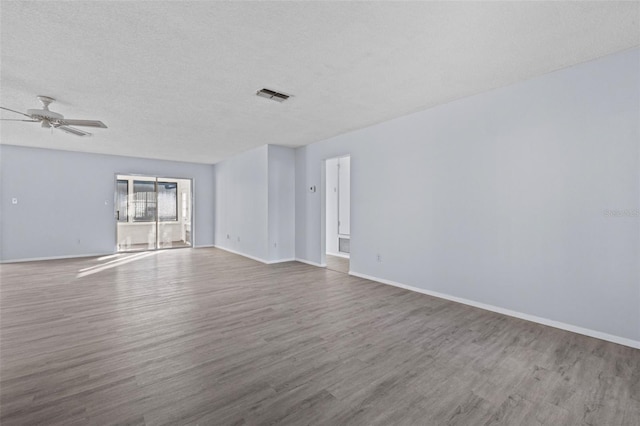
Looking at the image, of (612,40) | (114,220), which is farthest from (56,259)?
(612,40)

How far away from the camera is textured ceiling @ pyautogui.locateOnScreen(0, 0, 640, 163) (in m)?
2.03

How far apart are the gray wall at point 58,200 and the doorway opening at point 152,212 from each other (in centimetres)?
25

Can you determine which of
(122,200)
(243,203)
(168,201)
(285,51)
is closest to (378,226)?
(285,51)

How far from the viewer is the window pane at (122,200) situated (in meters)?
7.78

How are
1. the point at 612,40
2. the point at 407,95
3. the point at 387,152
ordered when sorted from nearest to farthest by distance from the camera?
the point at 612,40, the point at 407,95, the point at 387,152

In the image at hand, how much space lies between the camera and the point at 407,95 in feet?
11.6

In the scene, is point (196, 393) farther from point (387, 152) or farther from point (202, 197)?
point (202, 197)

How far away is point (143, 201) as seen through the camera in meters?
8.14

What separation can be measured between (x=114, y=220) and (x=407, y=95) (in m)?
7.94

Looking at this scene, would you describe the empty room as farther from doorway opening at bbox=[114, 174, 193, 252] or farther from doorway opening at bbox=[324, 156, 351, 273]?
doorway opening at bbox=[114, 174, 193, 252]

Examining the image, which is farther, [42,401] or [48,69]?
[48,69]

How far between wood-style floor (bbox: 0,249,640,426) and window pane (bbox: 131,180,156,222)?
14.3 feet

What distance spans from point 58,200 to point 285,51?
7.58m

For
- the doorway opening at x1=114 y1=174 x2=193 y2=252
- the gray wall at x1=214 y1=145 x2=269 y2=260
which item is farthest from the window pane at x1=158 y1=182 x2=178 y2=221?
the gray wall at x1=214 y1=145 x2=269 y2=260
